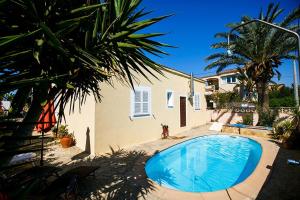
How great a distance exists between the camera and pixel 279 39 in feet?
46.2

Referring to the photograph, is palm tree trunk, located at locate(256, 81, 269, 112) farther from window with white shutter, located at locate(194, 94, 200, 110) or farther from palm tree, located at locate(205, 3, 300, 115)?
window with white shutter, located at locate(194, 94, 200, 110)

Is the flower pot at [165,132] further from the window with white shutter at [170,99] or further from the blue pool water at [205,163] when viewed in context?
the window with white shutter at [170,99]

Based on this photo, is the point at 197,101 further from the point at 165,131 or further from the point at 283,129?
the point at 283,129

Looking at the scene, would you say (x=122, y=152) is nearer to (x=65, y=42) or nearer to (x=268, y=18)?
(x=65, y=42)

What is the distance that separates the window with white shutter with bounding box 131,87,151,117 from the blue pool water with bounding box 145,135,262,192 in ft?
9.10

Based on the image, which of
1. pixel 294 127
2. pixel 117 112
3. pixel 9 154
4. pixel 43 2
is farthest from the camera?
pixel 294 127

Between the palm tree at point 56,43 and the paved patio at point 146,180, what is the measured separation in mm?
3276

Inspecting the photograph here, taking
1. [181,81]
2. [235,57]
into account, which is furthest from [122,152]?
[235,57]

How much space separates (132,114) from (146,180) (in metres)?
5.00

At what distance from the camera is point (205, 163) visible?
9.15 meters

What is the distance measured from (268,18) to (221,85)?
25083 mm

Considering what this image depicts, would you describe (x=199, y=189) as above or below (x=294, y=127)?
below

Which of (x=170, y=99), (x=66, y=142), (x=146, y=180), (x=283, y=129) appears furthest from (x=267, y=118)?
(x=66, y=142)

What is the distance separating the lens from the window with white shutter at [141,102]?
415 inches
